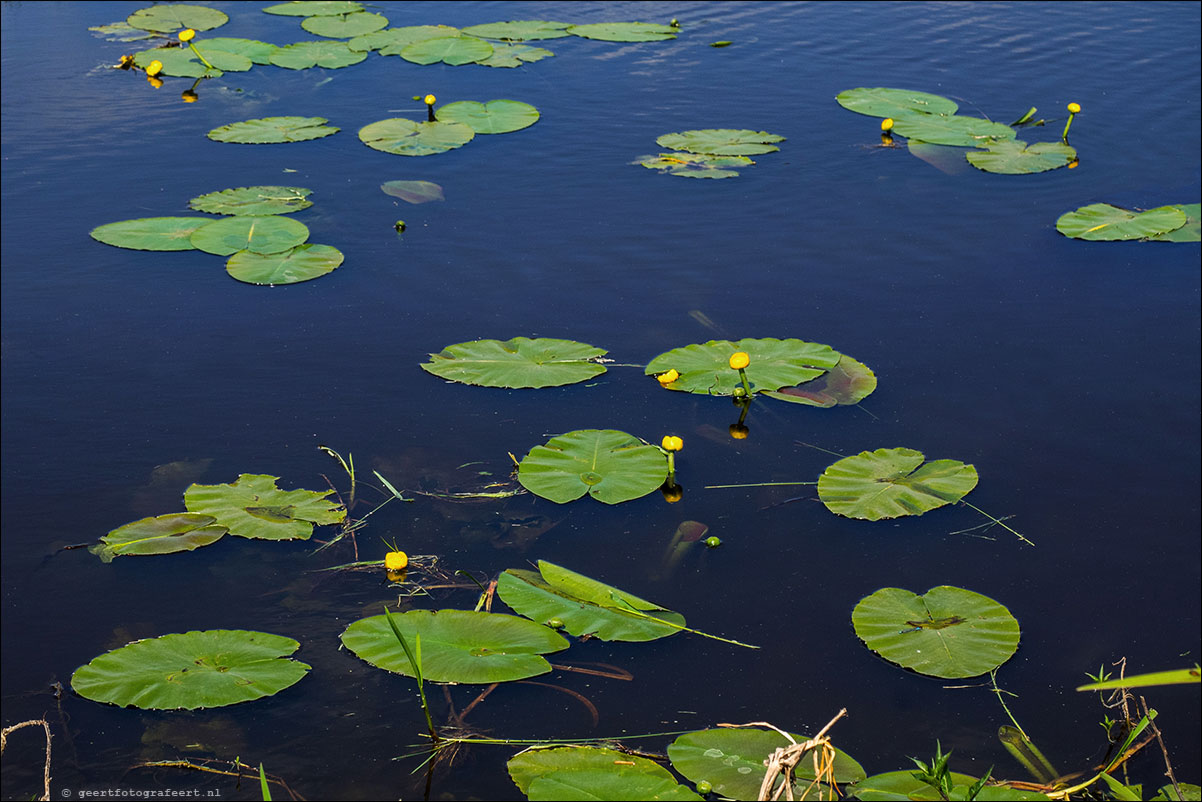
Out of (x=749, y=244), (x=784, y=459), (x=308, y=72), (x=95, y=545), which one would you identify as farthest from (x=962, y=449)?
(x=308, y=72)

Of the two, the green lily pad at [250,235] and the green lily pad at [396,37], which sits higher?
the green lily pad at [396,37]

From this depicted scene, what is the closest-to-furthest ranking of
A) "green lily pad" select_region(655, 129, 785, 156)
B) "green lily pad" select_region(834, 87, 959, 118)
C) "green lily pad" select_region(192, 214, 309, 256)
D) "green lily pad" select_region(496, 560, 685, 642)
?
"green lily pad" select_region(496, 560, 685, 642), "green lily pad" select_region(192, 214, 309, 256), "green lily pad" select_region(655, 129, 785, 156), "green lily pad" select_region(834, 87, 959, 118)

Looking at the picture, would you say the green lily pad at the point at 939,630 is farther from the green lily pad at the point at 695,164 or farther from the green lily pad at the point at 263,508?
the green lily pad at the point at 695,164

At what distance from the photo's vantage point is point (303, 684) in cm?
358

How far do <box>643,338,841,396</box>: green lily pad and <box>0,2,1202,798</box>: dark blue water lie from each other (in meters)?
0.12

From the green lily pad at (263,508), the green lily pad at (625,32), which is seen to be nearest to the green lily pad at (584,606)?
the green lily pad at (263,508)

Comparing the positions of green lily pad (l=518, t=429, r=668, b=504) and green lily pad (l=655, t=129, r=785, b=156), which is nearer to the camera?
green lily pad (l=518, t=429, r=668, b=504)

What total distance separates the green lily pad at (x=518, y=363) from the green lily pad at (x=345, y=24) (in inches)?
249

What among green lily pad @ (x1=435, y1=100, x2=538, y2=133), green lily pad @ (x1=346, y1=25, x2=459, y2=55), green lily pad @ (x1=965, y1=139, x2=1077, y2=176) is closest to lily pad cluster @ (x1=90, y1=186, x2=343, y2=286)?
green lily pad @ (x1=435, y1=100, x2=538, y2=133)

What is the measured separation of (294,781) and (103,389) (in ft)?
9.48

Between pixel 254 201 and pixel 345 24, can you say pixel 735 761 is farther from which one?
pixel 345 24

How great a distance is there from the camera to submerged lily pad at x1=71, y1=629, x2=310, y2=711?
3.38 metres

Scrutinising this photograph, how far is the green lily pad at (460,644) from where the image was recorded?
135 inches

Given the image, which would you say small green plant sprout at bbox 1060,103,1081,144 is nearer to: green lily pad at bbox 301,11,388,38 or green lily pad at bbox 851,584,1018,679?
green lily pad at bbox 851,584,1018,679
